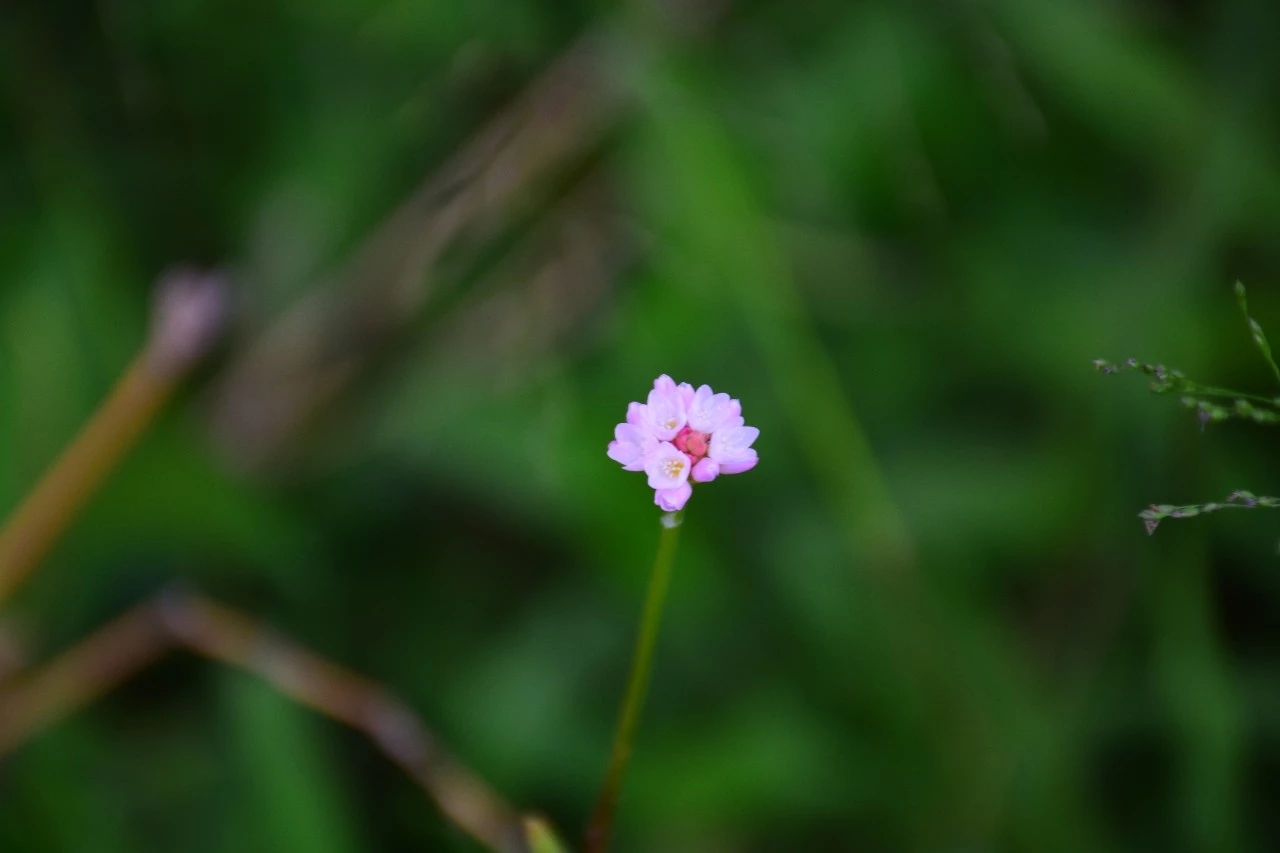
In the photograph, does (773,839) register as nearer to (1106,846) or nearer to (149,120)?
(1106,846)

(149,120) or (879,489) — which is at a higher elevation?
(149,120)

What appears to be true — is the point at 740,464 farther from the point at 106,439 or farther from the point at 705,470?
the point at 106,439

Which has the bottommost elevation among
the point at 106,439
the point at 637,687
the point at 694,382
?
the point at 637,687

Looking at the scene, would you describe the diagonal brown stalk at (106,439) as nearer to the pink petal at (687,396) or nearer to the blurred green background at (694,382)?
the blurred green background at (694,382)

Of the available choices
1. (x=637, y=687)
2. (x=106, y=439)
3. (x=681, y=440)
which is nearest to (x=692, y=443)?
(x=681, y=440)

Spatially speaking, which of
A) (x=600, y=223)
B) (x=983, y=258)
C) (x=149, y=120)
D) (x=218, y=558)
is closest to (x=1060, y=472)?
(x=983, y=258)

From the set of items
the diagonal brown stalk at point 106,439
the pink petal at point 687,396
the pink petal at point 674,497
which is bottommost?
the pink petal at point 674,497

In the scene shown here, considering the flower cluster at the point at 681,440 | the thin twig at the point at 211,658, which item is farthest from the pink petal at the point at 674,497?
the thin twig at the point at 211,658
